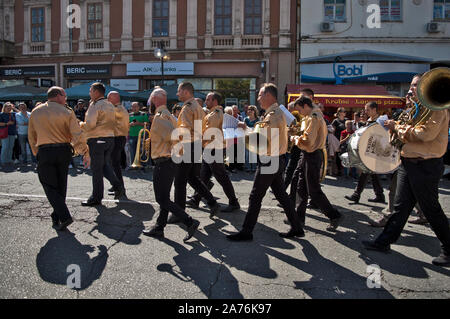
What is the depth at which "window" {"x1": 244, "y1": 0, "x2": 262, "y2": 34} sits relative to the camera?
1945 cm

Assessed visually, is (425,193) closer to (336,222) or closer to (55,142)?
(336,222)

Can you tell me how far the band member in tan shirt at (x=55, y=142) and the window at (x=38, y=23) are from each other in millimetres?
20413

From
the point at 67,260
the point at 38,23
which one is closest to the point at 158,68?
the point at 38,23

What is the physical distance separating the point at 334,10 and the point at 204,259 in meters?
→ 18.8

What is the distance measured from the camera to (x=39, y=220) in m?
5.20

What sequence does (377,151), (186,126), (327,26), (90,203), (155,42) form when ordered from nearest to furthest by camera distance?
(186,126), (377,151), (90,203), (327,26), (155,42)

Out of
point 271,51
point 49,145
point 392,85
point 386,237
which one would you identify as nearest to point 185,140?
point 49,145

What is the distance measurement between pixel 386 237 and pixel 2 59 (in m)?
24.9

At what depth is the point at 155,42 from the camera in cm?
2023

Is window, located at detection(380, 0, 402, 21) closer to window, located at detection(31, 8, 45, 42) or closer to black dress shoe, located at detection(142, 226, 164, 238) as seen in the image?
black dress shoe, located at detection(142, 226, 164, 238)

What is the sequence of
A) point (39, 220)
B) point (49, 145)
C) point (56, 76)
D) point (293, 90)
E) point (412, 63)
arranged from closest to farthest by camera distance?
point (49, 145), point (39, 220), point (293, 90), point (412, 63), point (56, 76)

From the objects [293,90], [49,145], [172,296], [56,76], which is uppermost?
[56,76]

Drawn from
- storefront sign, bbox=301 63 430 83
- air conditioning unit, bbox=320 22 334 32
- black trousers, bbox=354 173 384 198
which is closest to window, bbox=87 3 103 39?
storefront sign, bbox=301 63 430 83

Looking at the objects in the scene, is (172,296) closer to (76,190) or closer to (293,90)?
(76,190)
